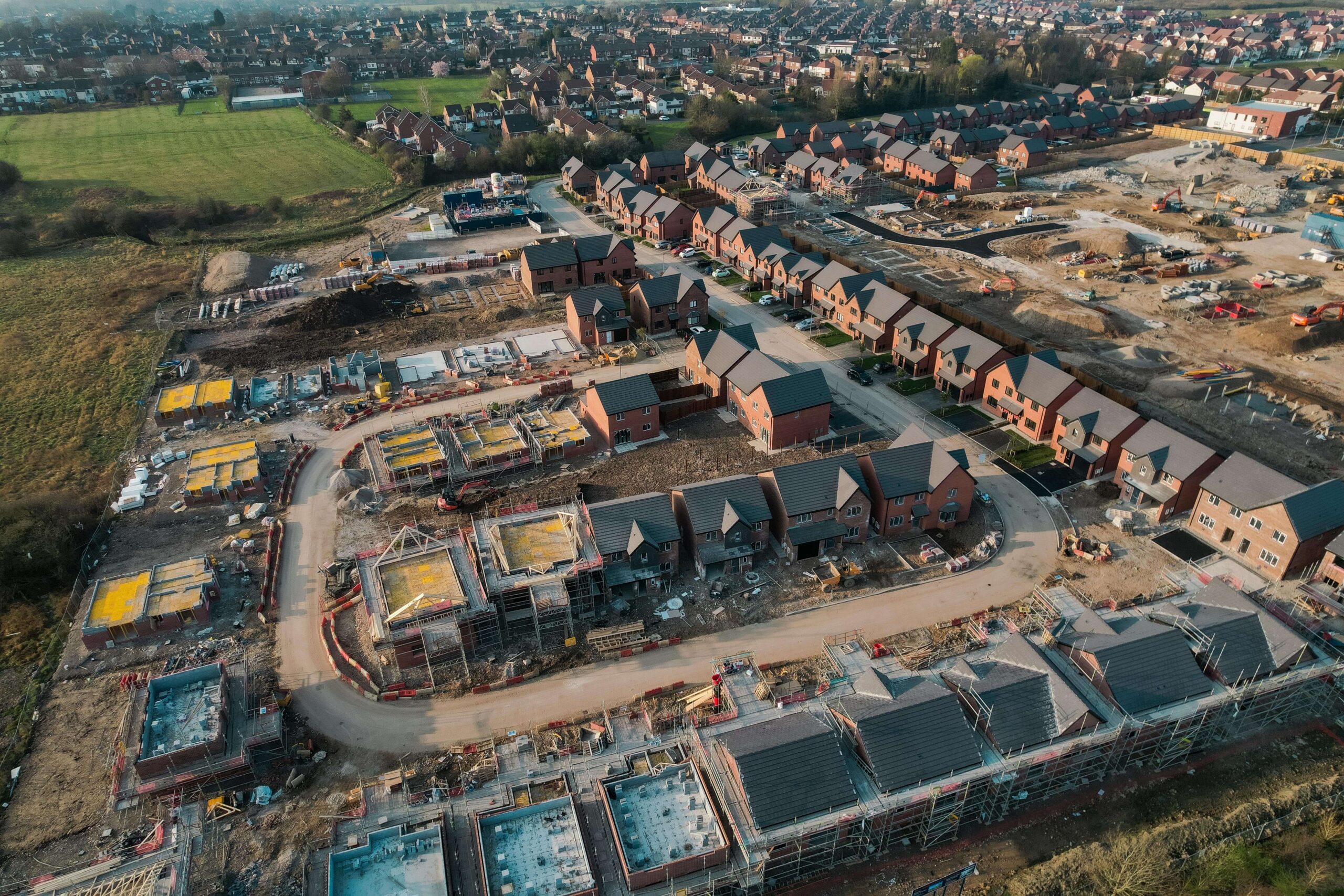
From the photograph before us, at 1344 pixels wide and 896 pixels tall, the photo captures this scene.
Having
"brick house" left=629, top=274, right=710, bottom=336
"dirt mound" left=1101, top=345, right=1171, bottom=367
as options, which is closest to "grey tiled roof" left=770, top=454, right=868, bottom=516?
"brick house" left=629, top=274, right=710, bottom=336

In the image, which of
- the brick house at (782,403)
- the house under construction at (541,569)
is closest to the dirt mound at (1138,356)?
the brick house at (782,403)

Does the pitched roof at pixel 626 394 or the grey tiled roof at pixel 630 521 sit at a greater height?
the pitched roof at pixel 626 394

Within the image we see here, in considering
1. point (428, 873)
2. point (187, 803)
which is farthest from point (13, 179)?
point (428, 873)

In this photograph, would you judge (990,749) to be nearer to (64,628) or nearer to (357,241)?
(64,628)

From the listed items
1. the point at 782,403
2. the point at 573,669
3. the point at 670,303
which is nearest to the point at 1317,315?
the point at 782,403

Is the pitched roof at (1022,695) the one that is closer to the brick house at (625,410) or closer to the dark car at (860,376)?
the brick house at (625,410)
